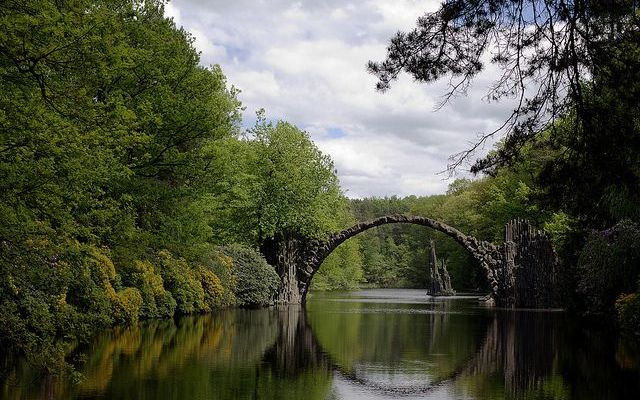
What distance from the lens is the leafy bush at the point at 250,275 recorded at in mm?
31766

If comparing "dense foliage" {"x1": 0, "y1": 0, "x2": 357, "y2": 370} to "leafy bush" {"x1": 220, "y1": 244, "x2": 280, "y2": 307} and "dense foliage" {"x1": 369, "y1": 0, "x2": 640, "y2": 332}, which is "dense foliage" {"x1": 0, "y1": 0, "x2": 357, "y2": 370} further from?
"dense foliage" {"x1": 369, "y1": 0, "x2": 640, "y2": 332}

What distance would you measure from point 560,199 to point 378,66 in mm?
2717

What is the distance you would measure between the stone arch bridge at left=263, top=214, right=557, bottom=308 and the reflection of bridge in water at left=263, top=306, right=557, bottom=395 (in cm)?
1144

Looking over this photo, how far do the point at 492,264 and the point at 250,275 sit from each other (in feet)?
39.1

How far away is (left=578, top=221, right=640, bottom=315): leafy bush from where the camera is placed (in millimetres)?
22109

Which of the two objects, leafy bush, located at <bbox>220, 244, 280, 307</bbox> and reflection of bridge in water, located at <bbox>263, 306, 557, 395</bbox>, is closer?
reflection of bridge in water, located at <bbox>263, 306, 557, 395</bbox>

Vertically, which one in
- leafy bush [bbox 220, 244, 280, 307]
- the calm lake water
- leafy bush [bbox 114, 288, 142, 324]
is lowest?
the calm lake water

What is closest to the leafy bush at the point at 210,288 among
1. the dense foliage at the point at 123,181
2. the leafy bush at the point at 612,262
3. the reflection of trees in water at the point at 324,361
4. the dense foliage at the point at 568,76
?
the dense foliage at the point at 123,181

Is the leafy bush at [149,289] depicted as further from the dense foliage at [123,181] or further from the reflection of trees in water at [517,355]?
the reflection of trees in water at [517,355]

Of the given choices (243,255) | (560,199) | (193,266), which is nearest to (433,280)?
(243,255)

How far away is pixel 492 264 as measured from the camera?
36.0 metres

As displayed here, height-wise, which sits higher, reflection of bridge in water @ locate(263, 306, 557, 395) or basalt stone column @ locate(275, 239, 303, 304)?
basalt stone column @ locate(275, 239, 303, 304)

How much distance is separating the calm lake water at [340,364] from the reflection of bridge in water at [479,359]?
2 cm

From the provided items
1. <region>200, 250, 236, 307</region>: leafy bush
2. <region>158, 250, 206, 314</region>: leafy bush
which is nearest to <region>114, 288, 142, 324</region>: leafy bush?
<region>158, 250, 206, 314</region>: leafy bush
